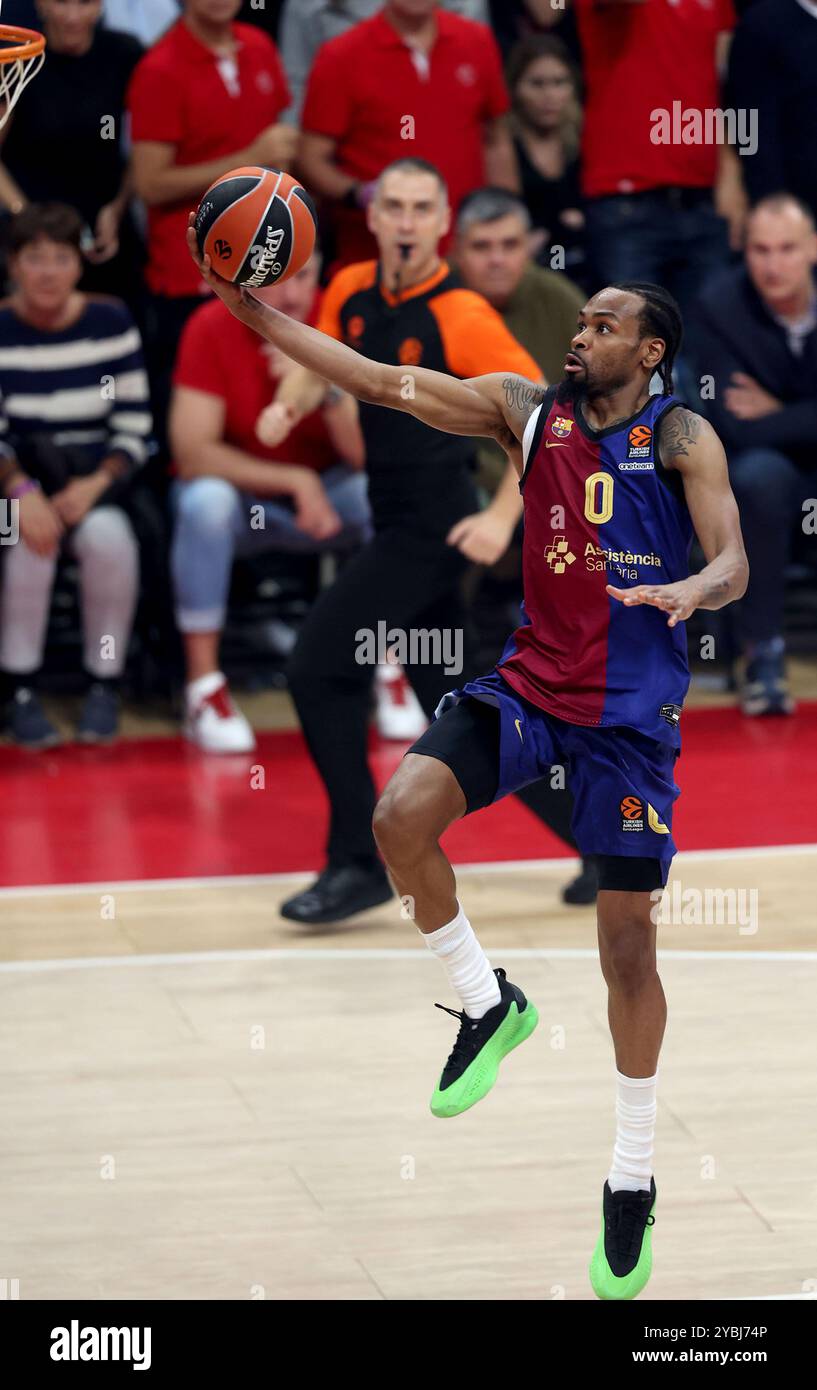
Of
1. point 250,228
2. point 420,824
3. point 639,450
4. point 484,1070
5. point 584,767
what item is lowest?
point 484,1070

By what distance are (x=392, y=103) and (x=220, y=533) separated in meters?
2.05

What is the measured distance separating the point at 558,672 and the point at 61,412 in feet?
16.3

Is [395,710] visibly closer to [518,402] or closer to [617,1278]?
[518,402]

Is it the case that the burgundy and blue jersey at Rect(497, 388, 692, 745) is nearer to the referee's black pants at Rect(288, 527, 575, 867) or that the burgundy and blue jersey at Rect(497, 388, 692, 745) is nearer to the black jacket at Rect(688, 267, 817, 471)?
the referee's black pants at Rect(288, 527, 575, 867)

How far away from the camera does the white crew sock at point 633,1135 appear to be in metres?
4.67

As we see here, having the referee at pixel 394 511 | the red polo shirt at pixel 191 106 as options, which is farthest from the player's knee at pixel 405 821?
the red polo shirt at pixel 191 106

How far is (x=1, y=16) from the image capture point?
29.2ft

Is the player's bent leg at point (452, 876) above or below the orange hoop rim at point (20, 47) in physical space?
below

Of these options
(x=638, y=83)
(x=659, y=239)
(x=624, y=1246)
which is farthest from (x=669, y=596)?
(x=638, y=83)

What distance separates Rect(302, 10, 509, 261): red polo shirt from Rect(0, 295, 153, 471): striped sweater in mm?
1123

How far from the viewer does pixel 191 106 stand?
926 cm

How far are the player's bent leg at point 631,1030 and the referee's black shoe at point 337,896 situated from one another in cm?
244

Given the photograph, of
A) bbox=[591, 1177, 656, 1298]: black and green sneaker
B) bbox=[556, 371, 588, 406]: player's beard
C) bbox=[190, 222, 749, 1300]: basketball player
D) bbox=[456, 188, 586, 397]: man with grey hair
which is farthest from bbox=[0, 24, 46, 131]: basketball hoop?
bbox=[456, 188, 586, 397]: man with grey hair

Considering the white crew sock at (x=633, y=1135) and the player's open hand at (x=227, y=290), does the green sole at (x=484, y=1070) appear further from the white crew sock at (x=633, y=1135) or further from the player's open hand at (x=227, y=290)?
the player's open hand at (x=227, y=290)
